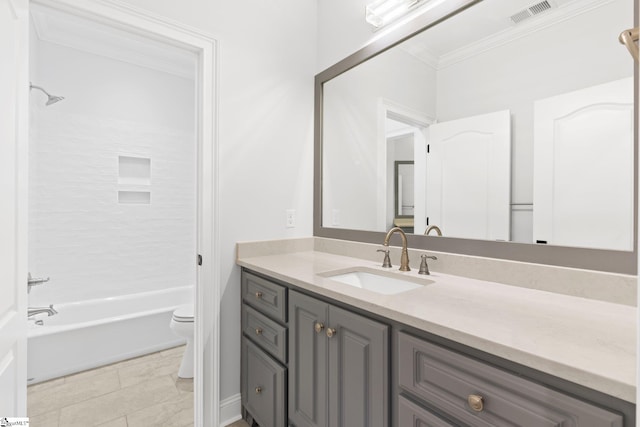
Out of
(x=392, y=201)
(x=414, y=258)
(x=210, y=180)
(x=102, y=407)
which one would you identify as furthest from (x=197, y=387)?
(x=392, y=201)

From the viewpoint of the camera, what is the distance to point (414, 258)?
1.53 metres

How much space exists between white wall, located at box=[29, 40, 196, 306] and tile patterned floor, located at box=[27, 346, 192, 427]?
2.70 ft

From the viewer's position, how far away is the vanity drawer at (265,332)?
4.57ft

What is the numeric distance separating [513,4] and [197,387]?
2290mm

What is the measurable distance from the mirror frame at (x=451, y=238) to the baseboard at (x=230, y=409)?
42.7 inches

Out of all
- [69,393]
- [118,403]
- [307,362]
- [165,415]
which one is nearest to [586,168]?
[307,362]

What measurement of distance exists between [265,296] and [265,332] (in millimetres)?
177

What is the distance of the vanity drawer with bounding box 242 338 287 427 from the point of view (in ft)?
4.56

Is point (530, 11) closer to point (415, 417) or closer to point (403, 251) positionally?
point (403, 251)

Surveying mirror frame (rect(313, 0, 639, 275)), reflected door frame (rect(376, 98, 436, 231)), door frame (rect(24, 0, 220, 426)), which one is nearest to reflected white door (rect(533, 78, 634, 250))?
mirror frame (rect(313, 0, 639, 275))

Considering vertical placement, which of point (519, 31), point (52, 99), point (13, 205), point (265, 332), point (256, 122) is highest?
point (52, 99)

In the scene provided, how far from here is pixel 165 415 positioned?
1.78 meters

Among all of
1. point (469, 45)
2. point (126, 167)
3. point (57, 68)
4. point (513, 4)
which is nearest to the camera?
point (513, 4)

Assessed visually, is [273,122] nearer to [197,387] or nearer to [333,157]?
[333,157]
